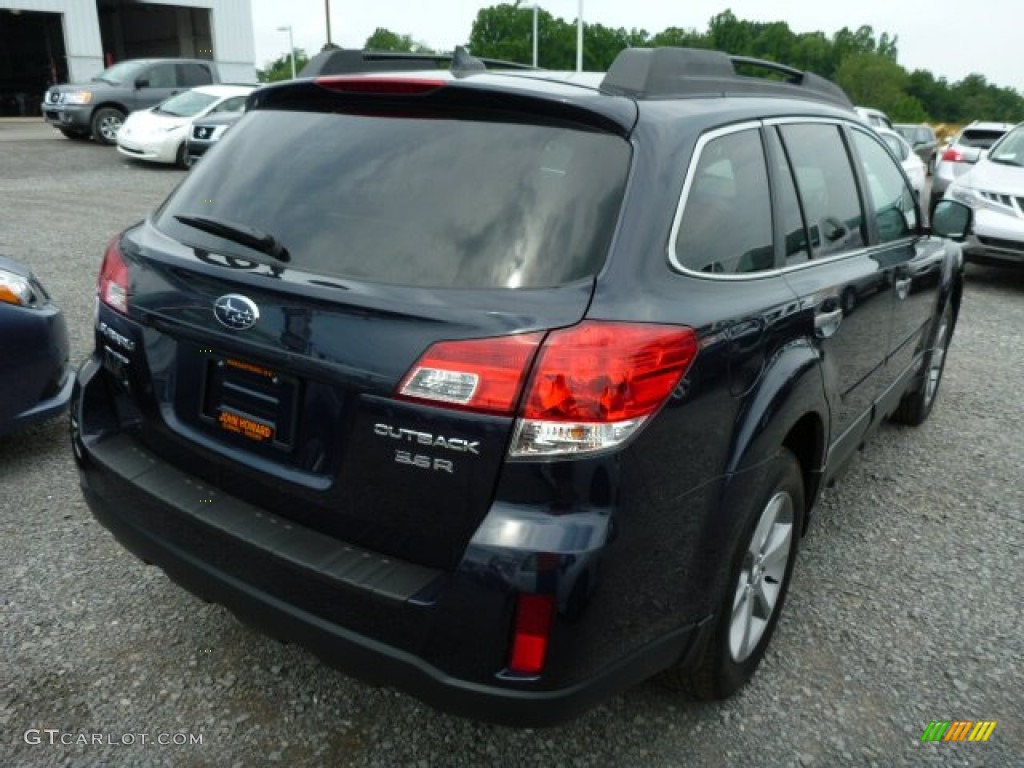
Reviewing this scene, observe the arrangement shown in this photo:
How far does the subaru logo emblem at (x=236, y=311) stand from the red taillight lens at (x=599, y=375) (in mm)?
697

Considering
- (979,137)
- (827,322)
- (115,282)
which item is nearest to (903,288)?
(827,322)

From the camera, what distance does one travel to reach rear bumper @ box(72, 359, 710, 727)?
181 cm

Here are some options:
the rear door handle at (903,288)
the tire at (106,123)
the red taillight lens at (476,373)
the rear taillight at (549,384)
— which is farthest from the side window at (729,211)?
the tire at (106,123)

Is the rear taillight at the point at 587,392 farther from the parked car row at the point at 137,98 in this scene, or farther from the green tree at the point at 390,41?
the green tree at the point at 390,41

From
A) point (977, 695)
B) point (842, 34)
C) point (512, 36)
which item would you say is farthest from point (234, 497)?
point (842, 34)

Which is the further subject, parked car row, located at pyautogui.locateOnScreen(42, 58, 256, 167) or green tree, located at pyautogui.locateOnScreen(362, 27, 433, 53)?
green tree, located at pyautogui.locateOnScreen(362, 27, 433, 53)

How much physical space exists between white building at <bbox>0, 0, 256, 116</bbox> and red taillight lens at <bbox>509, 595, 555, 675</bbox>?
33.9 meters

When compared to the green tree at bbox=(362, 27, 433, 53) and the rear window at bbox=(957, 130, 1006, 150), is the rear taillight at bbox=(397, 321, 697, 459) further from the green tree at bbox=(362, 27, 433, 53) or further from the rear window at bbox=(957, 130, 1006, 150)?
the green tree at bbox=(362, 27, 433, 53)

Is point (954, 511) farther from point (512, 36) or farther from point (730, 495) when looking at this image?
point (512, 36)

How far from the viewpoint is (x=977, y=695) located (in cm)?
263

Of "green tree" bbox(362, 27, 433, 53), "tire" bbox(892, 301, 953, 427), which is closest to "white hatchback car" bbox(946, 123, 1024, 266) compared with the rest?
"tire" bbox(892, 301, 953, 427)

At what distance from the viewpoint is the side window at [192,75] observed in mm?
19047

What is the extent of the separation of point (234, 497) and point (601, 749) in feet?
3.86

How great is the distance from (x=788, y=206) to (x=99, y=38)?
34.4m
